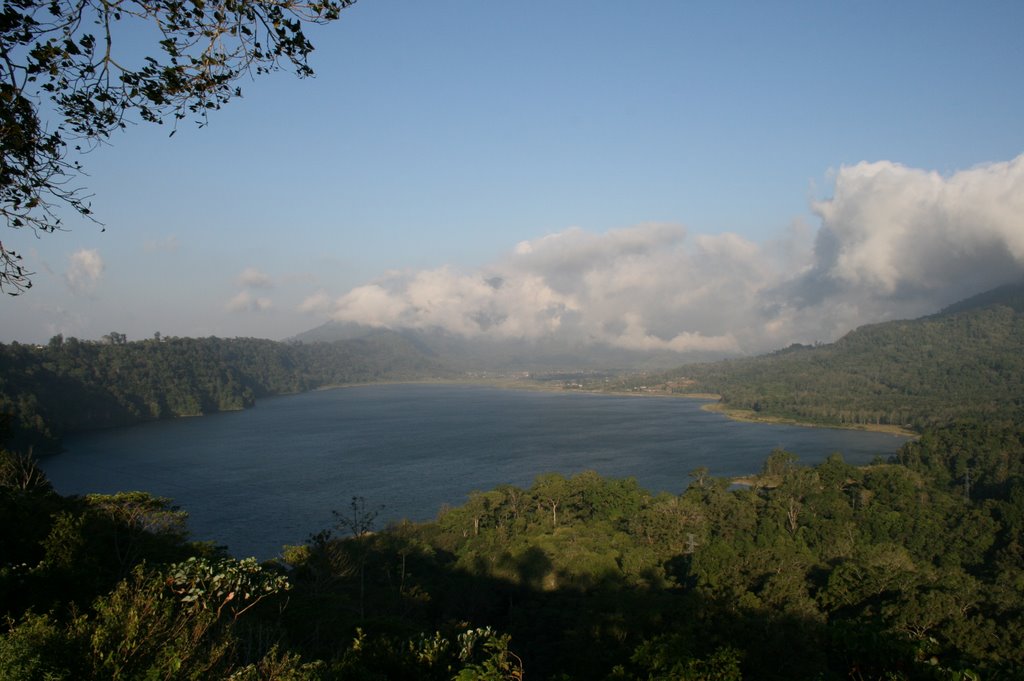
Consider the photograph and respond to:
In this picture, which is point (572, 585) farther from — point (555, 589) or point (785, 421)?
point (785, 421)

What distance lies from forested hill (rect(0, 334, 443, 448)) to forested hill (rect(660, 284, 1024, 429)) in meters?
95.9

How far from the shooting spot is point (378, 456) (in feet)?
197

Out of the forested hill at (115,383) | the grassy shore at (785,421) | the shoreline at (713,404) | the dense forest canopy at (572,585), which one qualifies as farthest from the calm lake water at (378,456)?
the dense forest canopy at (572,585)

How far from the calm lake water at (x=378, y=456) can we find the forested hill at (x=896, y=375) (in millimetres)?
14107

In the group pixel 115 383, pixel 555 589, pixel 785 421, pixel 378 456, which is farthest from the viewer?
pixel 785 421

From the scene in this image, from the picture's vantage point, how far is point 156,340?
121 m

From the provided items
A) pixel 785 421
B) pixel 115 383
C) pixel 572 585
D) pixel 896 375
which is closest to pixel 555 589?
pixel 572 585

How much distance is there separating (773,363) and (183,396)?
5786 inches

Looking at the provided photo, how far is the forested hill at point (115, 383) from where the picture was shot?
222 ft

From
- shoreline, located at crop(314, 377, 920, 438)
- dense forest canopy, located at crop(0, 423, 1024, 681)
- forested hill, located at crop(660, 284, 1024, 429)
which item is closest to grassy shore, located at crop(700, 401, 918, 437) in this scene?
shoreline, located at crop(314, 377, 920, 438)

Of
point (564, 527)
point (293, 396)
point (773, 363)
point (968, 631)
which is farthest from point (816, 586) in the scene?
point (773, 363)

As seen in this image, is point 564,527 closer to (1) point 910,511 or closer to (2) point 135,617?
(1) point 910,511

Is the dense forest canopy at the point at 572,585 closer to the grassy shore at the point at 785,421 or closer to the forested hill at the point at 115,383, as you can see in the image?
the grassy shore at the point at 785,421

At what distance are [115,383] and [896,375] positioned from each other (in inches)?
5765
